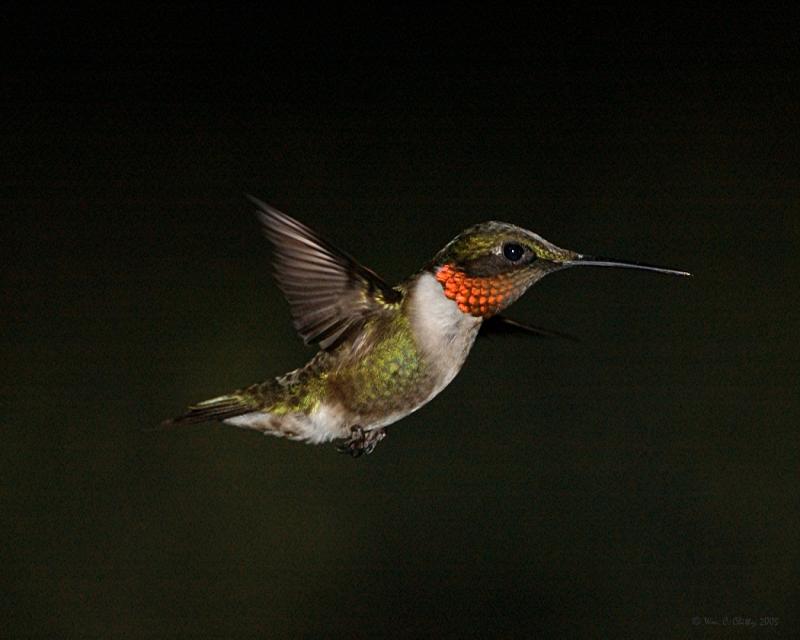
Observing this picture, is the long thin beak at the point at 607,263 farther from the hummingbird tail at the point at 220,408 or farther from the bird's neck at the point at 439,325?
the hummingbird tail at the point at 220,408

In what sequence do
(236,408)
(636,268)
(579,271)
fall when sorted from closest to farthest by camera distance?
(636,268) < (236,408) < (579,271)

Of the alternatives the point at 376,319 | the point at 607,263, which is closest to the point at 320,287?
the point at 376,319

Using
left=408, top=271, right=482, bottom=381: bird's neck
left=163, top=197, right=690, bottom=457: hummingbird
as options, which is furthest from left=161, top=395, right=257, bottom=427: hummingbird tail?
left=408, top=271, right=482, bottom=381: bird's neck

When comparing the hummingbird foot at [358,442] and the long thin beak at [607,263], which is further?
the hummingbird foot at [358,442]

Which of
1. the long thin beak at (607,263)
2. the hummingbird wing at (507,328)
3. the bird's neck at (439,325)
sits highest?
the long thin beak at (607,263)

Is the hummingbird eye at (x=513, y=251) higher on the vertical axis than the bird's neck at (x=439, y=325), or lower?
higher

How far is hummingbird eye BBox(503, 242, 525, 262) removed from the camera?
0.45m

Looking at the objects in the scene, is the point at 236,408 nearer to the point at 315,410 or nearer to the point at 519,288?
the point at 315,410

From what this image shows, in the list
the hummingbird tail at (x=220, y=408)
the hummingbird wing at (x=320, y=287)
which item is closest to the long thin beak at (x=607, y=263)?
the hummingbird wing at (x=320, y=287)

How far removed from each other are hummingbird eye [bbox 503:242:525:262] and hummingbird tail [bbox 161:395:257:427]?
0.18 m

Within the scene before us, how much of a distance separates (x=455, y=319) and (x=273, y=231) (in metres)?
0.10

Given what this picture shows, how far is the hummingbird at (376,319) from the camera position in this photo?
466 millimetres

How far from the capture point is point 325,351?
0.56m

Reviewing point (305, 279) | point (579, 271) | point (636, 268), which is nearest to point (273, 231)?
point (305, 279)
